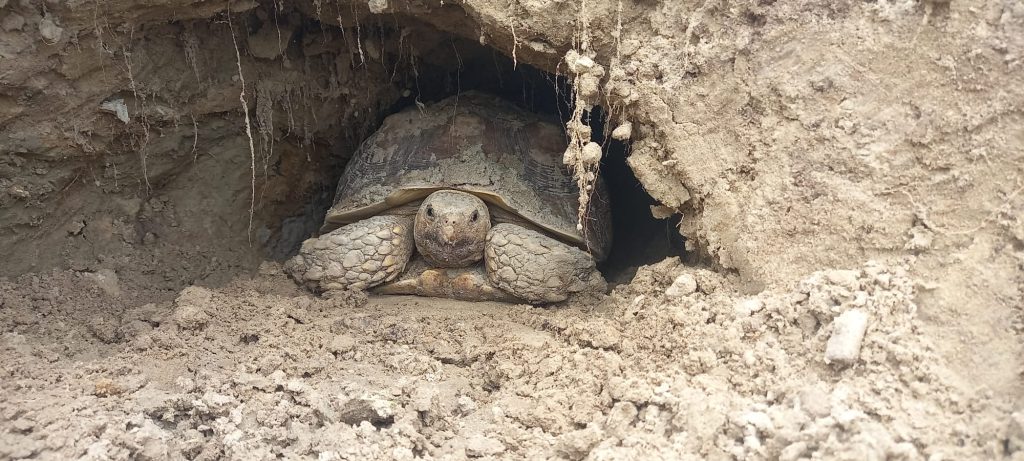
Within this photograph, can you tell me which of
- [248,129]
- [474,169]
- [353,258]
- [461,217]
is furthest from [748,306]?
[248,129]

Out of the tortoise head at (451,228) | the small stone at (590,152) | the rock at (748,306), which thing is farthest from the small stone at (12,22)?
the rock at (748,306)

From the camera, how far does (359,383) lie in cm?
259

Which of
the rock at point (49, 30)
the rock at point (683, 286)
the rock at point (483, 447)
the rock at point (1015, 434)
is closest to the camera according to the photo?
the rock at point (1015, 434)

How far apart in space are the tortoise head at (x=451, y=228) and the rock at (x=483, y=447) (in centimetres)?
131

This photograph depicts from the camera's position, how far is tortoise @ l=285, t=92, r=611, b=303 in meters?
3.44

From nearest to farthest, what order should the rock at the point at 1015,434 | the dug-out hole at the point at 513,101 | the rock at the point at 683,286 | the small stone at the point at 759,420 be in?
the rock at the point at 1015,434 → the small stone at the point at 759,420 → the rock at the point at 683,286 → the dug-out hole at the point at 513,101

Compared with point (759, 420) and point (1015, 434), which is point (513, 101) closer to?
point (759, 420)

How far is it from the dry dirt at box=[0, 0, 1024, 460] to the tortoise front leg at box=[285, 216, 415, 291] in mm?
120

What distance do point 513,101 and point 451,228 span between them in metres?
1.45

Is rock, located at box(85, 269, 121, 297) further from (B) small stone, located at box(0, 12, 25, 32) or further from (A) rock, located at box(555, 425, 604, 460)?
(A) rock, located at box(555, 425, 604, 460)

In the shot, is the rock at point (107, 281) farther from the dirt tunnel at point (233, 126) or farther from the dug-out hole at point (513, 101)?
the dug-out hole at point (513, 101)

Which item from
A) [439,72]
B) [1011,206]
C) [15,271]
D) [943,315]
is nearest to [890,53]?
[1011,206]

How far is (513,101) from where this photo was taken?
4.57 m

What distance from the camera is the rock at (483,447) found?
88.6 inches
